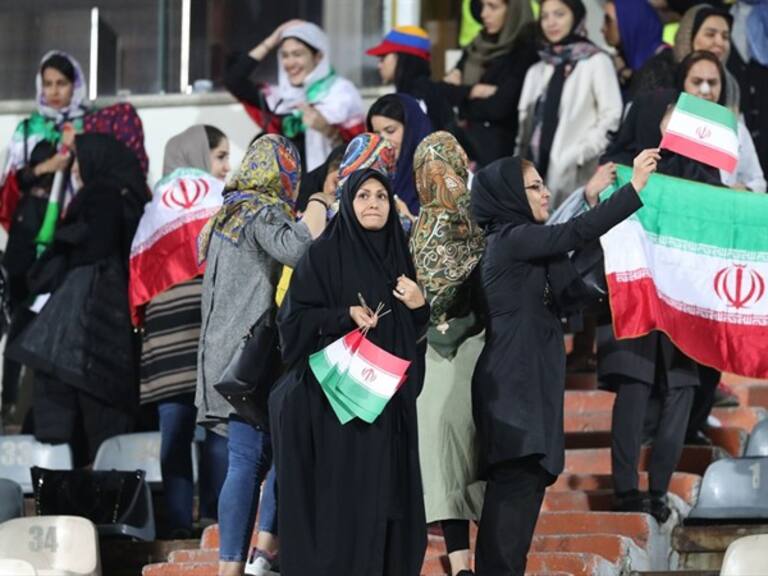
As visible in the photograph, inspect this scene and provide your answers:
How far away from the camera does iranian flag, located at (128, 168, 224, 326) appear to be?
9.80 m

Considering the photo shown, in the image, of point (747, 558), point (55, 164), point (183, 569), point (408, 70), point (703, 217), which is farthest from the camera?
point (408, 70)

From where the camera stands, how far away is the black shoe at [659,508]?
8.66m

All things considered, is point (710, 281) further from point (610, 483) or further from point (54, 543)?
point (54, 543)

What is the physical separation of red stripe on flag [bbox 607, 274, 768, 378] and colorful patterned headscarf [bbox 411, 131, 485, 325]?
968 millimetres

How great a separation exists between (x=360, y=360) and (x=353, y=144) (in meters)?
1.21

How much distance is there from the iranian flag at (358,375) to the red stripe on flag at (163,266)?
249 centimetres

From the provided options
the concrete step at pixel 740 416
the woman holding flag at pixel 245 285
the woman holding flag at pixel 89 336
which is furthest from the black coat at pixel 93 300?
the concrete step at pixel 740 416

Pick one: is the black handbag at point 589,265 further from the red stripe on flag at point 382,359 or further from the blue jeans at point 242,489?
the blue jeans at point 242,489

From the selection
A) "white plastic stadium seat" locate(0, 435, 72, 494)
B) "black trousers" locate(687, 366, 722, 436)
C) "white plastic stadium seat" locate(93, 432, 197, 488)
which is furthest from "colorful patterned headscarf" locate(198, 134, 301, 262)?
"white plastic stadium seat" locate(0, 435, 72, 494)

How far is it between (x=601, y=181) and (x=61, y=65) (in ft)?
11.2

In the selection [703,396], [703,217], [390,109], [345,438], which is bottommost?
[703,396]

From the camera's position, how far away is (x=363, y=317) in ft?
23.9

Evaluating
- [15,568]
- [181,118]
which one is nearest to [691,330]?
[15,568]

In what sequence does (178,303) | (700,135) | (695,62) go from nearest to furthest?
(700,135) → (695,62) → (178,303)
